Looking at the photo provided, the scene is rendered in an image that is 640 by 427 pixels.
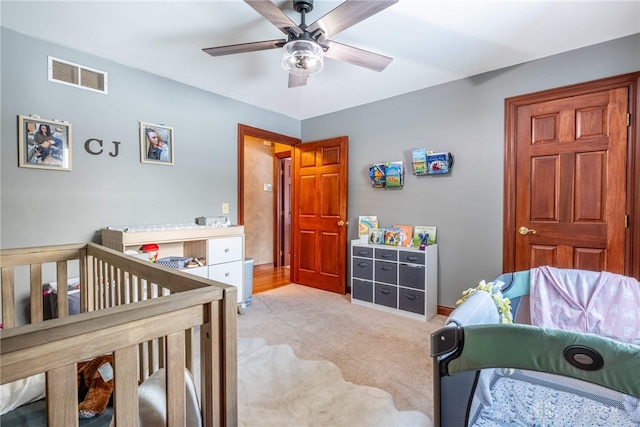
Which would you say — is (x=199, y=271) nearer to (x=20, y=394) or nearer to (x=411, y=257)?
(x=20, y=394)

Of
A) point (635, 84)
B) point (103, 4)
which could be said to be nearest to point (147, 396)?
point (103, 4)

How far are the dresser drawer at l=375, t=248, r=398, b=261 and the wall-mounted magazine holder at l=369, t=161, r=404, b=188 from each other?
2.50 ft

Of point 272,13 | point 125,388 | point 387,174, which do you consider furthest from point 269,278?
point 125,388

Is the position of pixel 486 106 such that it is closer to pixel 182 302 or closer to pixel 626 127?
pixel 626 127

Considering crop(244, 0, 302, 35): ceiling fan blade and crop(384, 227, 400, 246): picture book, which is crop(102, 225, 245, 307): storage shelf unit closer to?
crop(384, 227, 400, 246): picture book

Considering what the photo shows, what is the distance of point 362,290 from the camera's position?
334 cm

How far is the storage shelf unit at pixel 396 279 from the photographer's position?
2.92 meters

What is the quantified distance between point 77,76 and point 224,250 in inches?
74.8

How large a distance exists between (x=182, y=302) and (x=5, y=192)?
2365 millimetres

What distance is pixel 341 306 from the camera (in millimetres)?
3312

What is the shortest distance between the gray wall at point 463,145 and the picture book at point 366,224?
0.26 ft

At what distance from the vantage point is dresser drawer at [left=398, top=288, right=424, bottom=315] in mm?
2918

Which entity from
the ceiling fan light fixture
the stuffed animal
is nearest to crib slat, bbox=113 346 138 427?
the stuffed animal

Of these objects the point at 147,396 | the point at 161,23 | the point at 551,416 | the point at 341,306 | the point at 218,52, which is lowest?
the point at 341,306
